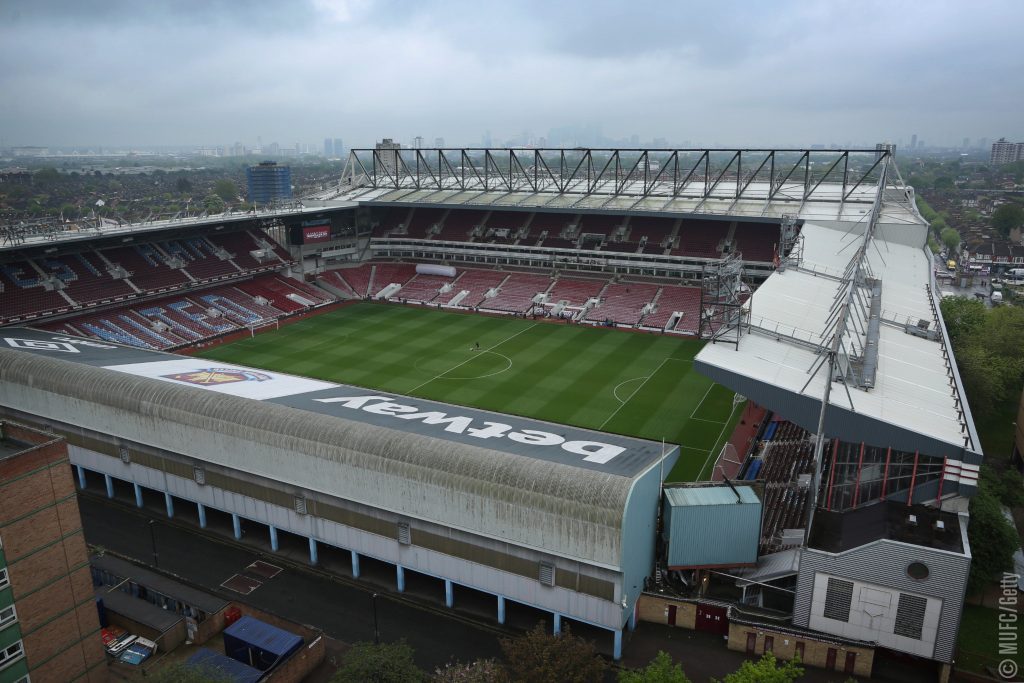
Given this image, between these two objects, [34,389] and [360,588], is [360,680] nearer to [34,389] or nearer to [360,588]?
[360,588]

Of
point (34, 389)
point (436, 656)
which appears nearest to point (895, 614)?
point (436, 656)

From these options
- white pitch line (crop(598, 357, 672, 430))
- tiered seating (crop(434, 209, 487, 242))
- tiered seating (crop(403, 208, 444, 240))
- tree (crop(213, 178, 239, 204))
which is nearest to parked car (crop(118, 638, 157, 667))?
white pitch line (crop(598, 357, 672, 430))

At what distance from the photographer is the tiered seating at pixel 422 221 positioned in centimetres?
7398

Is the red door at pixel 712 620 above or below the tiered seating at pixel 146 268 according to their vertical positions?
below

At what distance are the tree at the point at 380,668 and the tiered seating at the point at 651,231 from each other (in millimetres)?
52182

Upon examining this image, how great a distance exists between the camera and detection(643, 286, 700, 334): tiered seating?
55.5m

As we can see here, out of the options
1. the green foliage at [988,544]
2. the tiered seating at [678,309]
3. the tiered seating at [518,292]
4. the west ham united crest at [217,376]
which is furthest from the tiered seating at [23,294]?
the green foliage at [988,544]

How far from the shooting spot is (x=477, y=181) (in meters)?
77.8

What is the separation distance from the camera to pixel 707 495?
2198 cm

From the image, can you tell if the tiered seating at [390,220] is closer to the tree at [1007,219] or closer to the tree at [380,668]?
the tree at [380,668]

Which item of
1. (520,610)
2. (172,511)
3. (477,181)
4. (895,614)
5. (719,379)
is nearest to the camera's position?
(895,614)

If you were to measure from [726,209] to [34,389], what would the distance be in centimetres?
5103

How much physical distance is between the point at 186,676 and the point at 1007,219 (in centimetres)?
12809

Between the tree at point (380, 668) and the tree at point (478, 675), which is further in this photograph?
the tree at point (380, 668)
